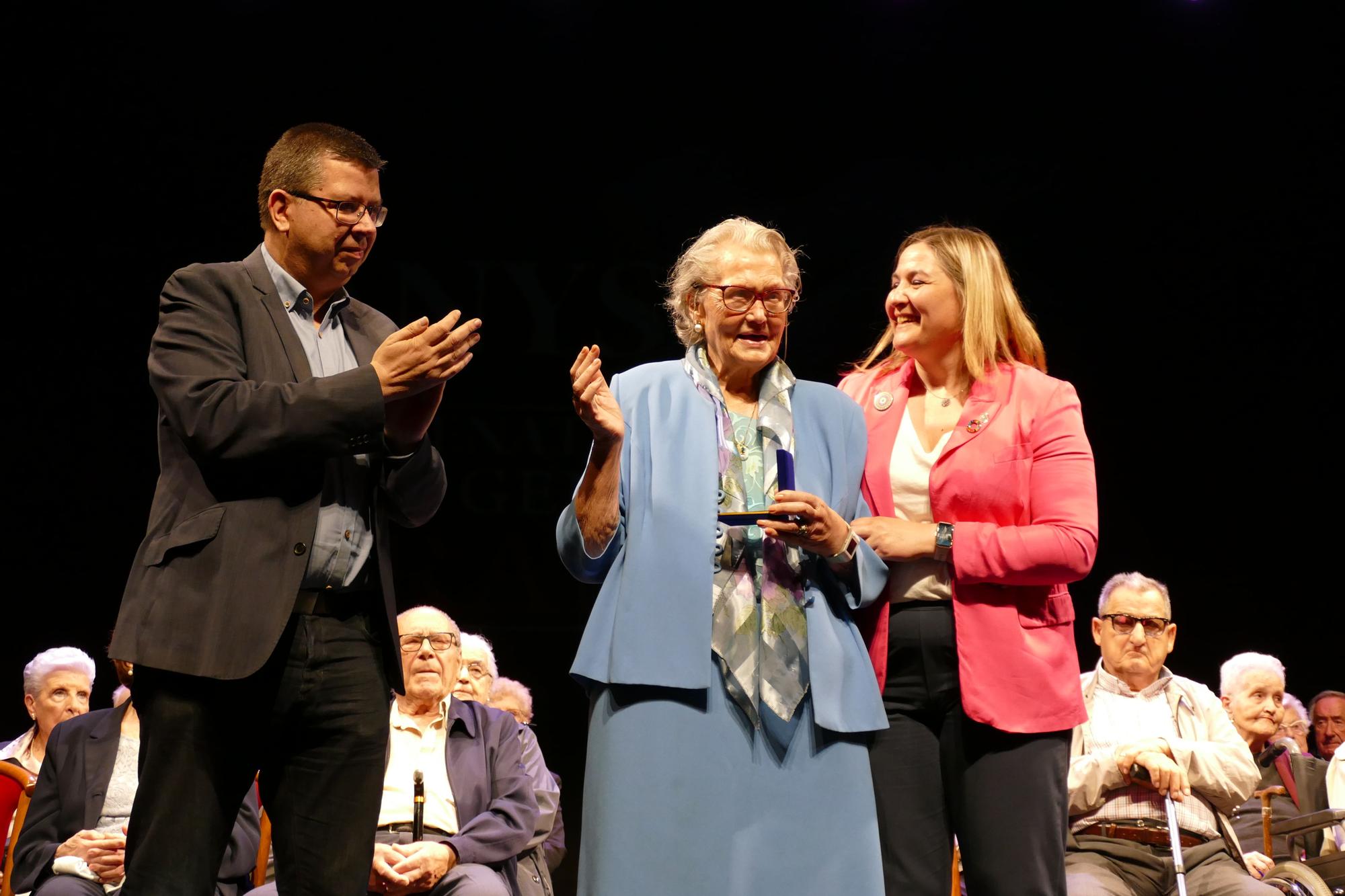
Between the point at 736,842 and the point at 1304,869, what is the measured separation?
2.28m

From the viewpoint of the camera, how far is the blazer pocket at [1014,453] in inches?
74.9

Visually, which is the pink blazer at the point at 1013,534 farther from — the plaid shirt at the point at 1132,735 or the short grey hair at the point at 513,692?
the short grey hair at the point at 513,692

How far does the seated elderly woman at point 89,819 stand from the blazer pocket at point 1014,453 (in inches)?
83.6

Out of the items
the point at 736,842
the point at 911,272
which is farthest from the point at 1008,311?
the point at 736,842

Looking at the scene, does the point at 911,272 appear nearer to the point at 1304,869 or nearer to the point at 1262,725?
the point at 1304,869

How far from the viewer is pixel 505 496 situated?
5137 millimetres

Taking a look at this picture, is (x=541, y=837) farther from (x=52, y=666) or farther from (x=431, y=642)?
(x=52, y=666)

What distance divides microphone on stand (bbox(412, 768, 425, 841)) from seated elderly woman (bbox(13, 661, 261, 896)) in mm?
393

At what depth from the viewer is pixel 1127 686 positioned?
11.0 feet

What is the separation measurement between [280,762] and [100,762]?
1.96 m

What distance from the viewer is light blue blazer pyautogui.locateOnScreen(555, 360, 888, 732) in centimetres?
169

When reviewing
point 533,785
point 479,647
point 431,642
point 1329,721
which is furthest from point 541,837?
point 1329,721

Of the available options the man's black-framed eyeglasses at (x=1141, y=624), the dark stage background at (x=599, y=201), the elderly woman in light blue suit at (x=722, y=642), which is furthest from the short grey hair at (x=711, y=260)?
the dark stage background at (x=599, y=201)

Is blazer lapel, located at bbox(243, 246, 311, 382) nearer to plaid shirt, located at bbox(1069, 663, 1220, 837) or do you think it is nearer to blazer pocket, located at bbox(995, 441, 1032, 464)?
blazer pocket, located at bbox(995, 441, 1032, 464)
